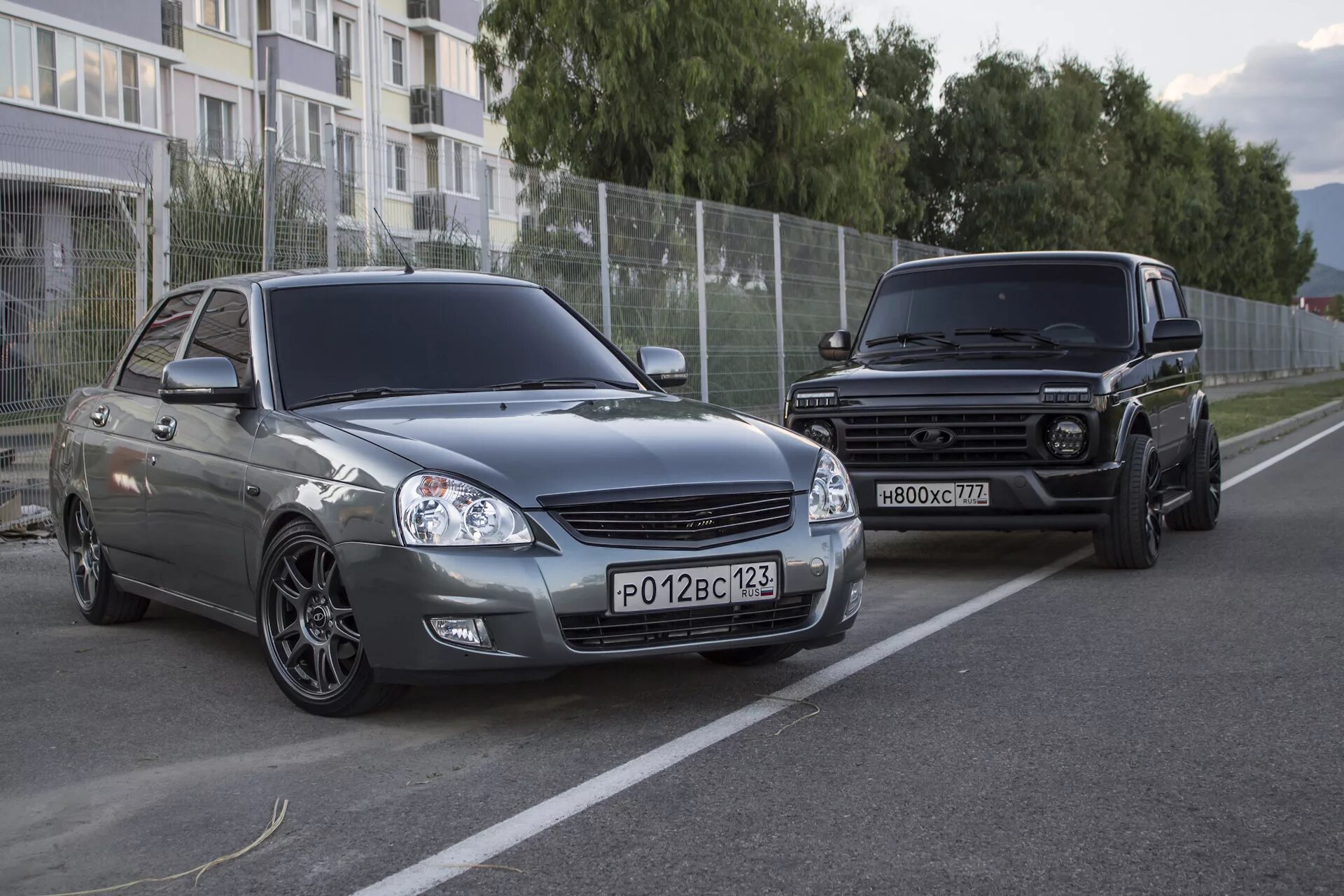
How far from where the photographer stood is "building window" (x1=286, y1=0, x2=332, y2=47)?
3769 centimetres

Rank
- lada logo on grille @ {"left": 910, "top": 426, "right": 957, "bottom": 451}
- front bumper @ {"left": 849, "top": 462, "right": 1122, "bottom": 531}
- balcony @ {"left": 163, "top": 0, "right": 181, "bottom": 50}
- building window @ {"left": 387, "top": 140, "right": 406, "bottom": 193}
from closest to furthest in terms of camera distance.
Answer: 1. front bumper @ {"left": 849, "top": 462, "right": 1122, "bottom": 531}
2. lada logo on grille @ {"left": 910, "top": 426, "right": 957, "bottom": 451}
3. building window @ {"left": 387, "top": 140, "right": 406, "bottom": 193}
4. balcony @ {"left": 163, "top": 0, "right": 181, "bottom": 50}

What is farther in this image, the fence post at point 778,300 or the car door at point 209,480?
the fence post at point 778,300

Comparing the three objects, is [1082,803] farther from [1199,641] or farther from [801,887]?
[1199,641]

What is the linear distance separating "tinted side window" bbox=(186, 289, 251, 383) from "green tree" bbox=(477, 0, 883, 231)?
1594 cm

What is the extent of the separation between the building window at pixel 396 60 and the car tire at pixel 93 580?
37.4 metres

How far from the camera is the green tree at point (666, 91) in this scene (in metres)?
22.2

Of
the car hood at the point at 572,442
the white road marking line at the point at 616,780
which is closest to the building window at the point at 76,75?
the car hood at the point at 572,442

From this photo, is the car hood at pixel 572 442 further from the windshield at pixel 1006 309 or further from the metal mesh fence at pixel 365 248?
the metal mesh fence at pixel 365 248

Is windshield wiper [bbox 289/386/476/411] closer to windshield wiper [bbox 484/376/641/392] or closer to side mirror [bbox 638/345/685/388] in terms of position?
windshield wiper [bbox 484/376/641/392]

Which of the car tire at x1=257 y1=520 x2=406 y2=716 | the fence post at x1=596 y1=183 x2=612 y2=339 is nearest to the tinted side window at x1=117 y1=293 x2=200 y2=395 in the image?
the car tire at x1=257 y1=520 x2=406 y2=716

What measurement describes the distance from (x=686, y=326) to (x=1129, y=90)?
3990 cm

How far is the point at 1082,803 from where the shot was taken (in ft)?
13.6

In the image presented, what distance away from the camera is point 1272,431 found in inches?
854

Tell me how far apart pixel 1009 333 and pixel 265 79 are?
31887 mm
